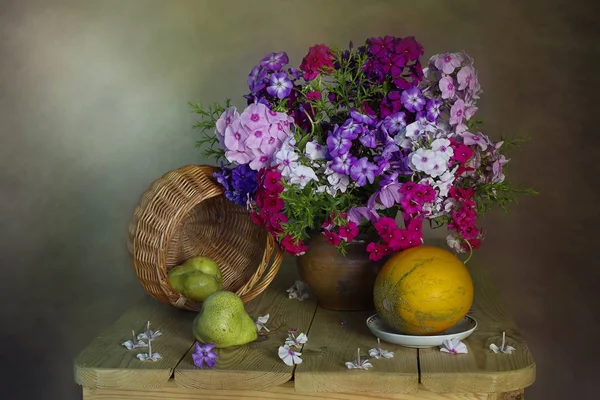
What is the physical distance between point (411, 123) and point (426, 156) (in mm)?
85

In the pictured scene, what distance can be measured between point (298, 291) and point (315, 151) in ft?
1.38

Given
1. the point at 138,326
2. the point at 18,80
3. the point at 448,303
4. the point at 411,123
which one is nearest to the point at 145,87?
the point at 18,80

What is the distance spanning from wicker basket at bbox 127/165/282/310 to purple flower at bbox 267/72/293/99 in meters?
0.21

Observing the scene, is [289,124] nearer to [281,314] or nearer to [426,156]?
[426,156]

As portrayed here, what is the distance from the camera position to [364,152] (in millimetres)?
1379

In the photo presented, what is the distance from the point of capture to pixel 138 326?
4.72 ft

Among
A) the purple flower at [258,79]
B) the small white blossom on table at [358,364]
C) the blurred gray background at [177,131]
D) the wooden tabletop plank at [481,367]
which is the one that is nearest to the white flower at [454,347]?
the wooden tabletop plank at [481,367]

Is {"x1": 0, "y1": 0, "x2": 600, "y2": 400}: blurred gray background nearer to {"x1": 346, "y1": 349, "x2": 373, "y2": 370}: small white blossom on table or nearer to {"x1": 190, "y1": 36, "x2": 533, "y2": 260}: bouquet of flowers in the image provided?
{"x1": 190, "y1": 36, "x2": 533, "y2": 260}: bouquet of flowers

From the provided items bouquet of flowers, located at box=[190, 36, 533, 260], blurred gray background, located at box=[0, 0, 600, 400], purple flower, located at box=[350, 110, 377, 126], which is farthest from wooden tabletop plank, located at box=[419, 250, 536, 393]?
blurred gray background, located at box=[0, 0, 600, 400]

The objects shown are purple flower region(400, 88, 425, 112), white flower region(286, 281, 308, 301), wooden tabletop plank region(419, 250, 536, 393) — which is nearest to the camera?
wooden tabletop plank region(419, 250, 536, 393)

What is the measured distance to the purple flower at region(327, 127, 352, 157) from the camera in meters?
1.29

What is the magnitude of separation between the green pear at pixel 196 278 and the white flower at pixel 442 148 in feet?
1.67

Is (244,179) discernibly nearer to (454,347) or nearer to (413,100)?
(413,100)

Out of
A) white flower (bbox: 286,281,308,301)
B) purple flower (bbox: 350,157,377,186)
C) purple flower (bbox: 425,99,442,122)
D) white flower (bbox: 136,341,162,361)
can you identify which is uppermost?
purple flower (bbox: 425,99,442,122)
